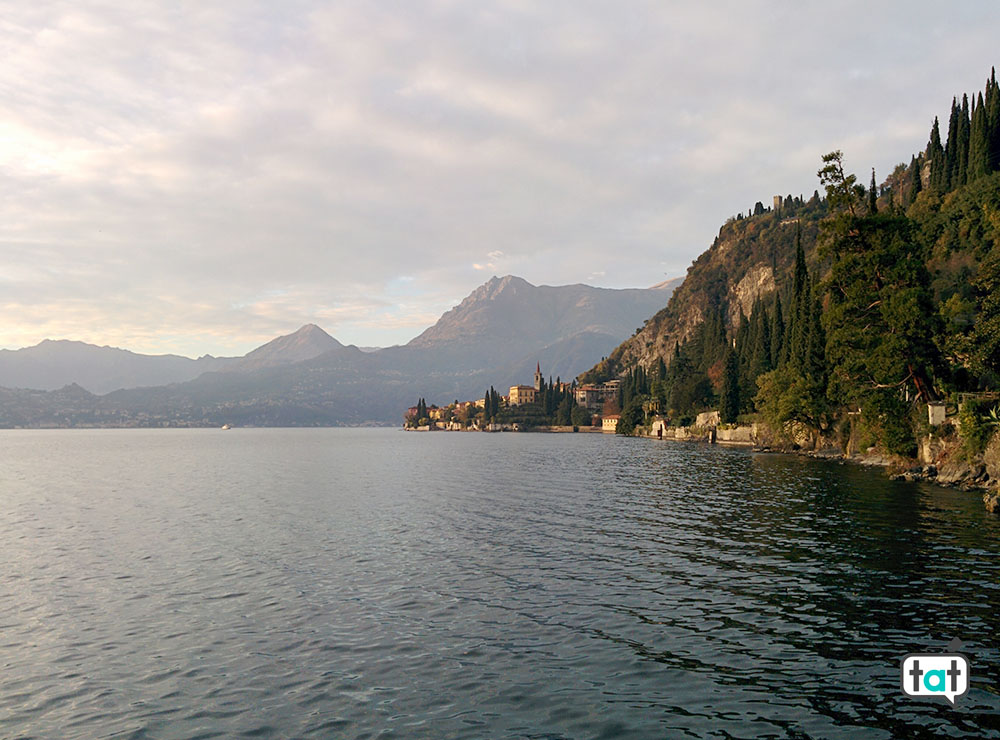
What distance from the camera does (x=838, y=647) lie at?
18969mm

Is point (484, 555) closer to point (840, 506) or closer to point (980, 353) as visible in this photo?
point (840, 506)

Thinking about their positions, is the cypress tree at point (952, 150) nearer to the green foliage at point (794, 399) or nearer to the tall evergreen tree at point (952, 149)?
the tall evergreen tree at point (952, 149)

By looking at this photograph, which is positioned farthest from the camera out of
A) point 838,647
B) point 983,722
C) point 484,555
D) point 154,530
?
point 154,530

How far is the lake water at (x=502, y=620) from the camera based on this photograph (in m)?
15.2

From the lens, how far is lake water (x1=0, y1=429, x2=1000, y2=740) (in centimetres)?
1522

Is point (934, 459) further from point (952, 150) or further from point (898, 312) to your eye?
point (952, 150)

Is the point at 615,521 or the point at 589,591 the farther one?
the point at 615,521

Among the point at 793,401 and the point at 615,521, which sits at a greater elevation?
the point at 793,401

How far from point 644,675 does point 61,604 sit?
2159 centimetres

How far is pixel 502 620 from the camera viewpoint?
22.1 meters

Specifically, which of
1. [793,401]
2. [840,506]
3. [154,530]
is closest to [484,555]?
[154,530]

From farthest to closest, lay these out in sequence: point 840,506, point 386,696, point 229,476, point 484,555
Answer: point 229,476 < point 840,506 < point 484,555 < point 386,696

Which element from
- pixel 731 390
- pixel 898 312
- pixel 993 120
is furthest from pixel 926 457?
pixel 731 390

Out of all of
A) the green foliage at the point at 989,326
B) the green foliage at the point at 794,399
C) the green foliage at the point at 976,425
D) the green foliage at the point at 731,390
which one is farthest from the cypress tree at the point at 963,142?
the green foliage at the point at 976,425
